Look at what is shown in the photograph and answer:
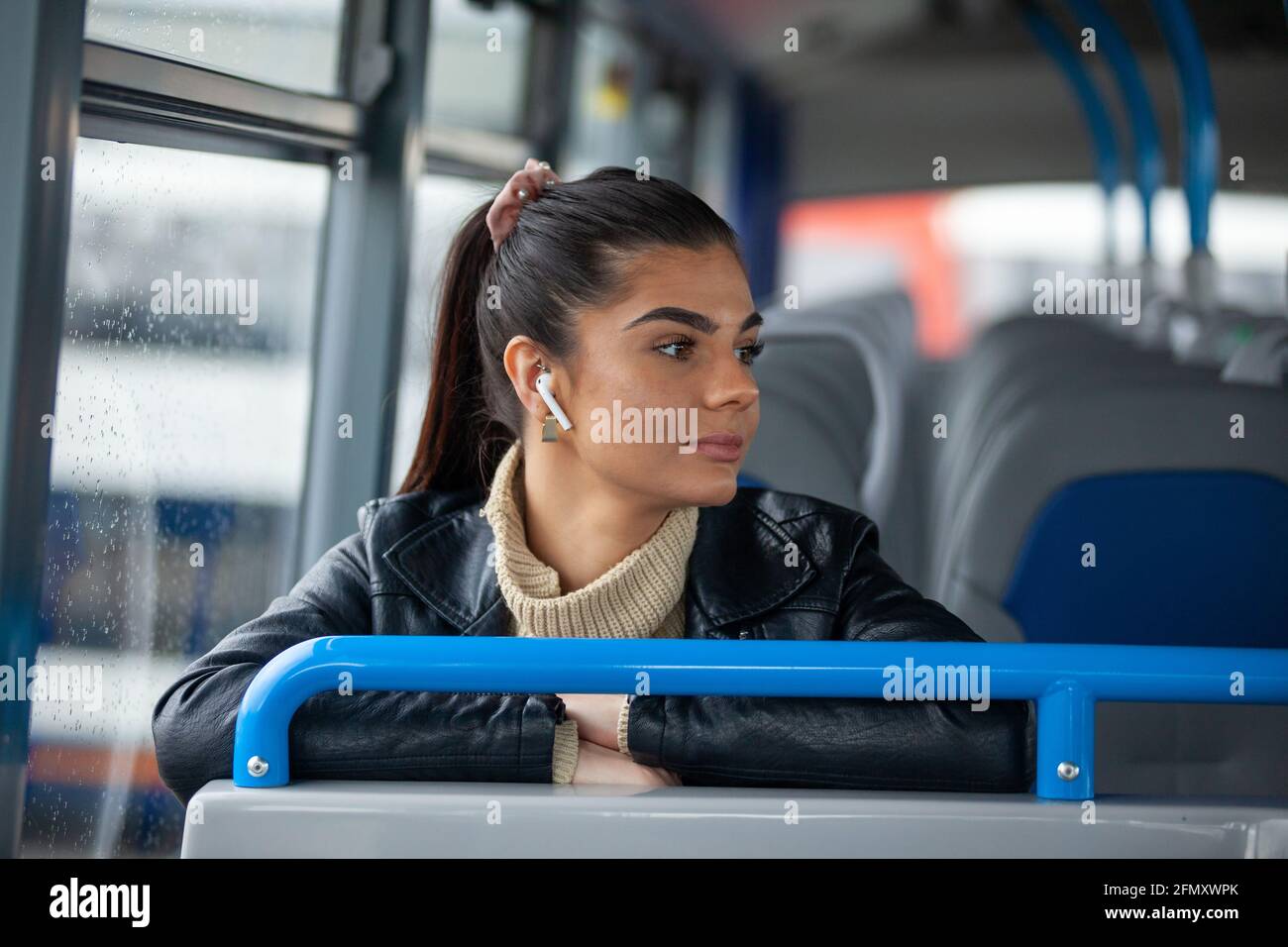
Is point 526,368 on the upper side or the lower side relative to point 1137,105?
lower

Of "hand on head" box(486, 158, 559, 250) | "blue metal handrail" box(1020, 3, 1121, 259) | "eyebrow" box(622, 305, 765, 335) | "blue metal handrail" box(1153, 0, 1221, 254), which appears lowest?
"eyebrow" box(622, 305, 765, 335)

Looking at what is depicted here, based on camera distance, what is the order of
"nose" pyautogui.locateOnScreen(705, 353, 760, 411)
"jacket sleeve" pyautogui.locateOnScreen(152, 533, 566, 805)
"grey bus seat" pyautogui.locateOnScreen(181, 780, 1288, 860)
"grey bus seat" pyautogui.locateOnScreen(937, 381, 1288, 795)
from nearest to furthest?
1. "grey bus seat" pyautogui.locateOnScreen(181, 780, 1288, 860)
2. "jacket sleeve" pyautogui.locateOnScreen(152, 533, 566, 805)
3. "nose" pyautogui.locateOnScreen(705, 353, 760, 411)
4. "grey bus seat" pyautogui.locateOnScreen(937, 381, 1288, 795)

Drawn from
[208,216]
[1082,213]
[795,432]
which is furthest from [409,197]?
[1082,213]

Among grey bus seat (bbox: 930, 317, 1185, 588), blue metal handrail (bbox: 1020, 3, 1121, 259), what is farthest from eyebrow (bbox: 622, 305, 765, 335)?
blue metal handrail (bbox: 1020, 3, 1121, 259)

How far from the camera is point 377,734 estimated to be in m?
1.23

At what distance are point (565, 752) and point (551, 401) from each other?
412mm

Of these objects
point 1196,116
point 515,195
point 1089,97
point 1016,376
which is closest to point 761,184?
point 1089,97

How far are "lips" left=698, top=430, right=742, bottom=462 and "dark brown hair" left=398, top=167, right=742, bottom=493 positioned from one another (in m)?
0.19

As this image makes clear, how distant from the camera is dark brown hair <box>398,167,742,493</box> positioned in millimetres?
1509

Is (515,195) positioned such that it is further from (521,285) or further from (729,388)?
(729,388)

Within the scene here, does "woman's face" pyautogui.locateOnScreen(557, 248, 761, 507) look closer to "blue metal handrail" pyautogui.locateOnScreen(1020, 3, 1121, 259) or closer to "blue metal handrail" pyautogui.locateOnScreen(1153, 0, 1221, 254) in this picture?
"blue metal handrail" pyautogui.locateOnScreen(1153, 0, 1221, 254)

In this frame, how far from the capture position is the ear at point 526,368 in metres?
1.54
